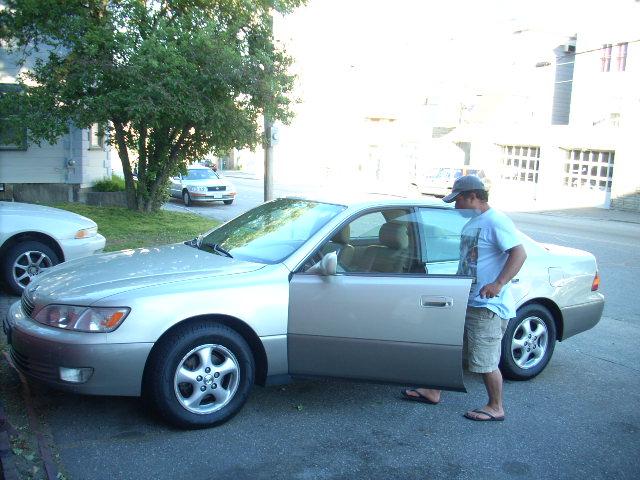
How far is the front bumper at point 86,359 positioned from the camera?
3773mm

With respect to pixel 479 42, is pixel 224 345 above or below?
below

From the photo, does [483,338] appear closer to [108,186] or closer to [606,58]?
[108,186]

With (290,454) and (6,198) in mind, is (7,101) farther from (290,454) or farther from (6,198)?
(290,454)

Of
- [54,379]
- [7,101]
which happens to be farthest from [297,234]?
[7,101]

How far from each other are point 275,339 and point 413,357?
0.95 m

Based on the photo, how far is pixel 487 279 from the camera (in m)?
4.42

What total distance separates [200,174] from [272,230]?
2086 centimetres

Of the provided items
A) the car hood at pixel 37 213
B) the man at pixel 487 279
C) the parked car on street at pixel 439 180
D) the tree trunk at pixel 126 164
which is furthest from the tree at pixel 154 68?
the parked car on street at pixel 439 180

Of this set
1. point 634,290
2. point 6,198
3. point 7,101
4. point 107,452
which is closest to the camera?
Result: point 107,452

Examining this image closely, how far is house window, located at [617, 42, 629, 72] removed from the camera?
31.4m

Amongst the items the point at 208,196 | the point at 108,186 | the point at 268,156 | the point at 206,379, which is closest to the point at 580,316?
the point at 206,379

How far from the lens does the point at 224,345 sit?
4.14 meters

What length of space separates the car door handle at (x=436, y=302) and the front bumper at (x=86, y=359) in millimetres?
1814

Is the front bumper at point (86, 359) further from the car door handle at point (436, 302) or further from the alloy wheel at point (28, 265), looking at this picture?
the alloy wheel at point (28, 265)
